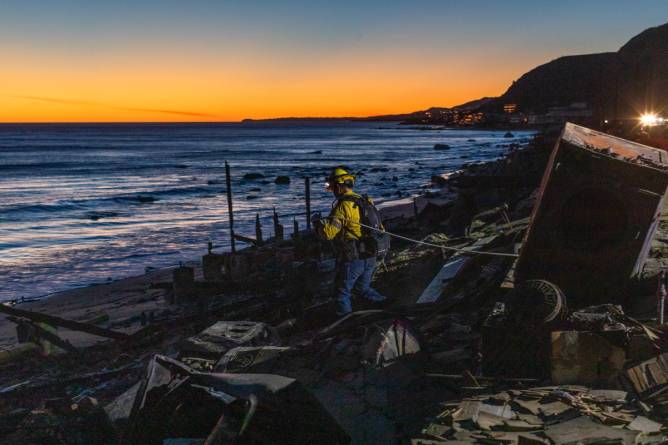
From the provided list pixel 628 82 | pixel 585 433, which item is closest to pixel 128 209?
pixel 585 433

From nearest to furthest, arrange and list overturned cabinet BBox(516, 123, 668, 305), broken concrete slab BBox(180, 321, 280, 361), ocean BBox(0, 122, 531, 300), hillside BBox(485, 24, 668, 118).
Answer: overturned cabinet BBox(516, 123, 668, 305) < broken concrete slab BBox(180, 321, 280, 361) < ocean BBox(0, 122, 531, 300) < hillside BBox(485, 24, 668, 118)

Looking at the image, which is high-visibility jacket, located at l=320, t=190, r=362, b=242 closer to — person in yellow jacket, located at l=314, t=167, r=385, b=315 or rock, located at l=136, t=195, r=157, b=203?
person in yellow jacket, located at l=314, t=167, r=385, b=315

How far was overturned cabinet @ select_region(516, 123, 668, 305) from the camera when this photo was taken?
642cm

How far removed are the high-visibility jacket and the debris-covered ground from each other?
1104 mm

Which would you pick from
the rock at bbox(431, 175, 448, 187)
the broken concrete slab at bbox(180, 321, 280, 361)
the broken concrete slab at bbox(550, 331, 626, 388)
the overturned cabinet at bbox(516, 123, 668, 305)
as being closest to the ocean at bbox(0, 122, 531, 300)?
the rock at bbox(431, 175, 448, 187)

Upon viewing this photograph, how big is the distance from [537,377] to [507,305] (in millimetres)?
825

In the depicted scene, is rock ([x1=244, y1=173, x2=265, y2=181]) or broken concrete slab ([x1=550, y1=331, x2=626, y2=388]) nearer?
broken concrete slab ([x1=550, y1=331, x2=626, y2=388])

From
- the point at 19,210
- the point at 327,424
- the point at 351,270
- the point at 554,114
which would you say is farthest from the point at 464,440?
the point at 554,114

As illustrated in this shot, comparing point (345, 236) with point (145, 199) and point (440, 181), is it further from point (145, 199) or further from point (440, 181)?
point (440, 181)

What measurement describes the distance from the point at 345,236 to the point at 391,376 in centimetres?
234

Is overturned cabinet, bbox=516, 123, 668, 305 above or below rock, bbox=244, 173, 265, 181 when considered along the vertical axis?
above

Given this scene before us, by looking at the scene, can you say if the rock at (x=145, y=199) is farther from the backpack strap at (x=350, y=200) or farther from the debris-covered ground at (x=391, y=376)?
the backpack strap at (x=350, y=200)

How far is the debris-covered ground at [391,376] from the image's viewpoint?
4414mm

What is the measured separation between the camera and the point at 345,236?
24.6 ft
